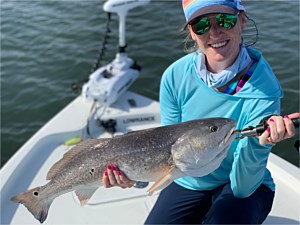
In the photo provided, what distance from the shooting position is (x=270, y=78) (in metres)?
2.70

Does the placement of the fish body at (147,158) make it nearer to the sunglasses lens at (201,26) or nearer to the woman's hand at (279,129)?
the woman's hand at (279,129)

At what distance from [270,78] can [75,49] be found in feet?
22.9

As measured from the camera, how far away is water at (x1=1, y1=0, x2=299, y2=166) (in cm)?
707

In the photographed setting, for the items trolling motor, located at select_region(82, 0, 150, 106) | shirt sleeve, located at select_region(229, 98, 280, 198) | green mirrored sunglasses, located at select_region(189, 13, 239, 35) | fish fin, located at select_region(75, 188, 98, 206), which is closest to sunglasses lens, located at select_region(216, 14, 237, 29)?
green mirrored sunglasses, located at select_region(189, 13, 239, 35)

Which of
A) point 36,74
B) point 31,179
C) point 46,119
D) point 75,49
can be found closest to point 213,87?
point 31,179

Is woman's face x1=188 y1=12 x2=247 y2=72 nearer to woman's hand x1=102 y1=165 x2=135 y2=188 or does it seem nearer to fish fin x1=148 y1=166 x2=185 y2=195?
fish fin x1=148 y1=166 x2=185 y2=195

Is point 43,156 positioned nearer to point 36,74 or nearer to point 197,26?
point 197,26

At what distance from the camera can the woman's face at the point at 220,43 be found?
263cm

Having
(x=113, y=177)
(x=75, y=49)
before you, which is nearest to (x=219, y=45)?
(x=113, y=177)

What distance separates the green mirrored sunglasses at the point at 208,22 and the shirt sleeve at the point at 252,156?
551 millimetres

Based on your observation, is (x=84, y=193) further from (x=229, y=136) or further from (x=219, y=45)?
(x=219, y=45)

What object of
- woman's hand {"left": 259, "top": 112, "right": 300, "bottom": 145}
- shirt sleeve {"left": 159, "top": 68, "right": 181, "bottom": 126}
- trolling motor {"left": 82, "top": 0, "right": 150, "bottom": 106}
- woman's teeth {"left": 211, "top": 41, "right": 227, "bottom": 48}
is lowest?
trolling motor {"left": 82, "top": 0, "right": 150, "bottom": 106}

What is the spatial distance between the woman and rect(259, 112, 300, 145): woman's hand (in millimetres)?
230

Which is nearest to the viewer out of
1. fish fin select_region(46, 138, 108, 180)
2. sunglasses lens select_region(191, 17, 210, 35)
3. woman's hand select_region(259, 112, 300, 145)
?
woman's hand select_region(259, 112, 300, 145)
